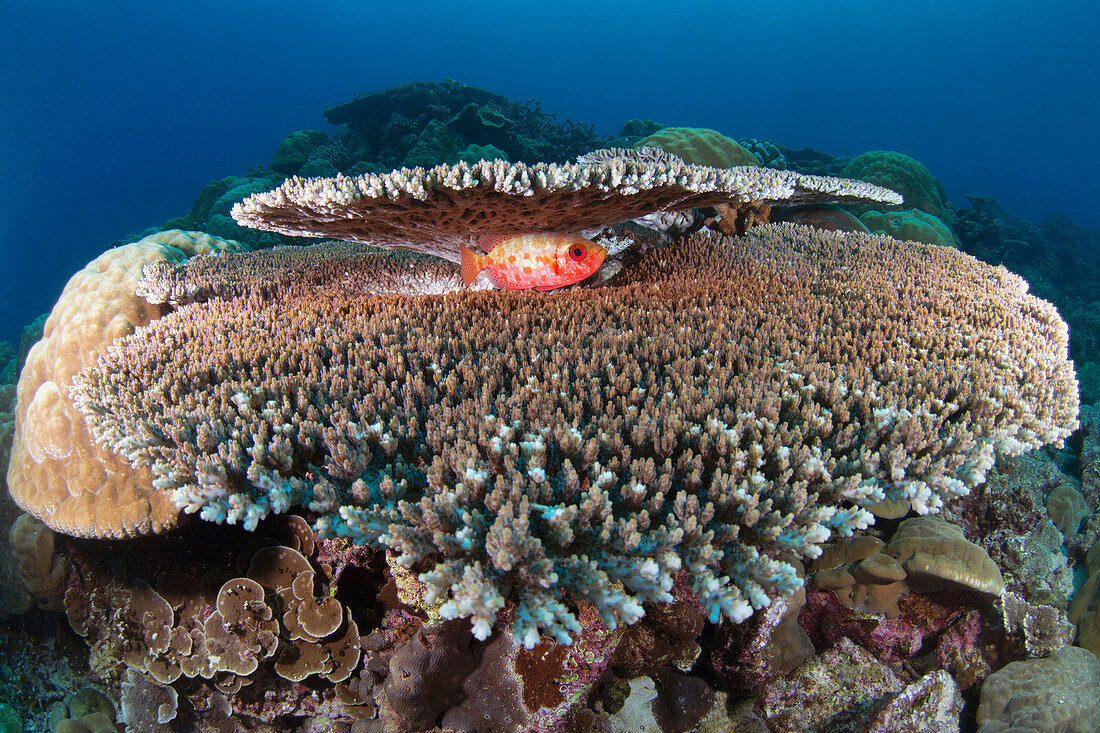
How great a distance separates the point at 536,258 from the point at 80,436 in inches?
138

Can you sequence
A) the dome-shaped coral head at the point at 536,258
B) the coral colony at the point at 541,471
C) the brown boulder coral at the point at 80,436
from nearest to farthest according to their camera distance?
the coral colony at the point at 541,471
the brown boulder coral at the point at 80,436
the dome-shaped coral head at the point at 536,258

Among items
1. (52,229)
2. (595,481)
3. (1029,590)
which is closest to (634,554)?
(595,481)

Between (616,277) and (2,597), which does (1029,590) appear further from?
(2,597)

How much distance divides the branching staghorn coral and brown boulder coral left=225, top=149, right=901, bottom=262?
0.68m

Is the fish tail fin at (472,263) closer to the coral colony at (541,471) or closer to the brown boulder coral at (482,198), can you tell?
the coral colony at (541,471)

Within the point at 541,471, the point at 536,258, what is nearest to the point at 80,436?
the point at 536,258

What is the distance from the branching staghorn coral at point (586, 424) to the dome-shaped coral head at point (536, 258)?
29cm

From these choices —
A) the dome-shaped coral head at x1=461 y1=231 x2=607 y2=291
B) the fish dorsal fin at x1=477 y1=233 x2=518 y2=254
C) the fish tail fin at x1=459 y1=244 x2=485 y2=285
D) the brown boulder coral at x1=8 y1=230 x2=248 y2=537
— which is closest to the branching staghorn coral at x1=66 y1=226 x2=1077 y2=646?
the dome-shaped coral head at x1=461 y1=231 x2=607 y2=291

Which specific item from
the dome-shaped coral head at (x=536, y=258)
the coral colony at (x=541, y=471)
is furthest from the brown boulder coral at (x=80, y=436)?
the dome-shaped coral head at (x=536, y=258)

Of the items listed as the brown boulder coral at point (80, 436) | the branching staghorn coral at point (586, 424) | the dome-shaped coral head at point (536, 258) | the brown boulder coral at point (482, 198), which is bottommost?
the brown boulder coral at point (80, 436)

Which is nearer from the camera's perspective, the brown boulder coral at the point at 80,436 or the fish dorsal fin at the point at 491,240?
the brown boulder coral at the point at 80,436

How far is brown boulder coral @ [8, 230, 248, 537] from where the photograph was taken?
3.06m

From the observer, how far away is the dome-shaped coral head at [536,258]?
3664 millimetres

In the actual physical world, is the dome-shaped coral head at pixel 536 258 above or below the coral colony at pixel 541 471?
above
